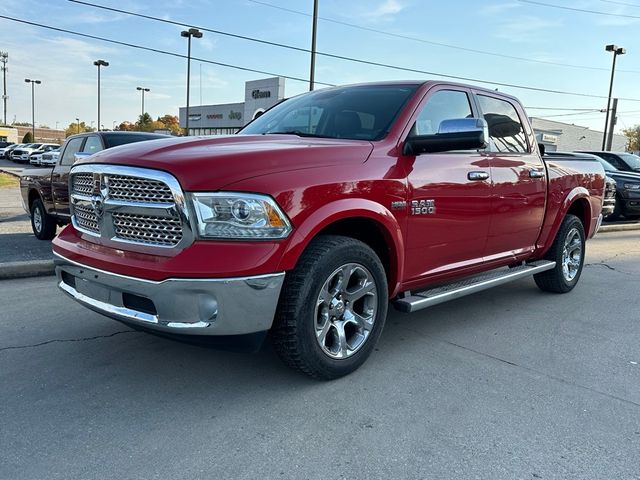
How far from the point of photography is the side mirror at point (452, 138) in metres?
3.63

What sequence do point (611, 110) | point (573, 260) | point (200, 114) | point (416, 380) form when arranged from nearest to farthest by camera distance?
point (416, 380), point (573, 260), point (611, 110), point (200, 114)

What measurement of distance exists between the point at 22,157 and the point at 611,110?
41017 millimetres

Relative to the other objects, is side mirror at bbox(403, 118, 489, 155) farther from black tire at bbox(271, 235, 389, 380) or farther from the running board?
the running board

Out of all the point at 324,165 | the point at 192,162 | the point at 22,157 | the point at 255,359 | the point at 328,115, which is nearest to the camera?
the point at 192,162

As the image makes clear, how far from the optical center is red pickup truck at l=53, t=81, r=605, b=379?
285 centimetres

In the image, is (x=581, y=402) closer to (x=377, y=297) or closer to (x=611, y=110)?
(x=377, y=297)

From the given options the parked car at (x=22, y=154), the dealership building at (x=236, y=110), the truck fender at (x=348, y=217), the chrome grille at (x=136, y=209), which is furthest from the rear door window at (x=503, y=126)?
the parked car at (x=22, y=154)

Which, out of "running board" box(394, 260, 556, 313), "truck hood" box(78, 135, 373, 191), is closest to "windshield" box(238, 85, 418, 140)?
"truck hood" box(78, 135, 373, 191)

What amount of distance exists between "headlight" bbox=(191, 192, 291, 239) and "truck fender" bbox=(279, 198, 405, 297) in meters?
0.19

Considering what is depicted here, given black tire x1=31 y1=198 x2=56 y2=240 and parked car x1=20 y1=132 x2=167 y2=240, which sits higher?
parked car x1=20 y1=132 x2=167 y2=240

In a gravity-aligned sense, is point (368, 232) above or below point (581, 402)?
above

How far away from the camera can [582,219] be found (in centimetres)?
645

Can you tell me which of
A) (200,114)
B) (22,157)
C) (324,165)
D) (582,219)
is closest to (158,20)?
(582,219)

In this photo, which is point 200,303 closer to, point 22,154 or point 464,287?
point 464,287
